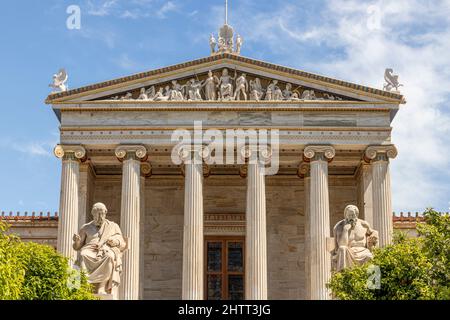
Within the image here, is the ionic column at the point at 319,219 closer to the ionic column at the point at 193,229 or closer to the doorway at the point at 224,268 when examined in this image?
the ionic column at the point at 193,229

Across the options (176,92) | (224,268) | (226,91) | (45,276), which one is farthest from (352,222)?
(224,268)

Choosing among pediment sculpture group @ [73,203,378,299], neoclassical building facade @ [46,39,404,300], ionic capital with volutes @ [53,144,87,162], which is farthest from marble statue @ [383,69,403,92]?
pediment sculpture group @ [73,203,378,299]

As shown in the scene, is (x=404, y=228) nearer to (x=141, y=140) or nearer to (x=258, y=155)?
(x=258, y=155)

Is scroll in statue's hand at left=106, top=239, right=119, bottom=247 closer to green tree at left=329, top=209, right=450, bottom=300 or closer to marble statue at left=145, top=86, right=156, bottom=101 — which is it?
green tree at left=329, top=209, right=450, bottom=300

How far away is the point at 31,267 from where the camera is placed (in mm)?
33250

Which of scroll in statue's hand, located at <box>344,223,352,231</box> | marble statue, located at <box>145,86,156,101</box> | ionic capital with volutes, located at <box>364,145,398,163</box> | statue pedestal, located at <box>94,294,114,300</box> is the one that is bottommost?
statue pedestal, located at <box>94,294,114,300</box>

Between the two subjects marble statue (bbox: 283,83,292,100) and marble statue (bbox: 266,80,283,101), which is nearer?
marble statue (bbox: 266,80,283,101)

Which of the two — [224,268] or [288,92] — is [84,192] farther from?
[288,92]

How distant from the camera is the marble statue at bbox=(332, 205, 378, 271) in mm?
35406

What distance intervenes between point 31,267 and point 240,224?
21.4 metres

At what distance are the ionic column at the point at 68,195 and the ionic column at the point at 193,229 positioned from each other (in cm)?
495

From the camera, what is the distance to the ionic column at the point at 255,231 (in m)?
47.5
